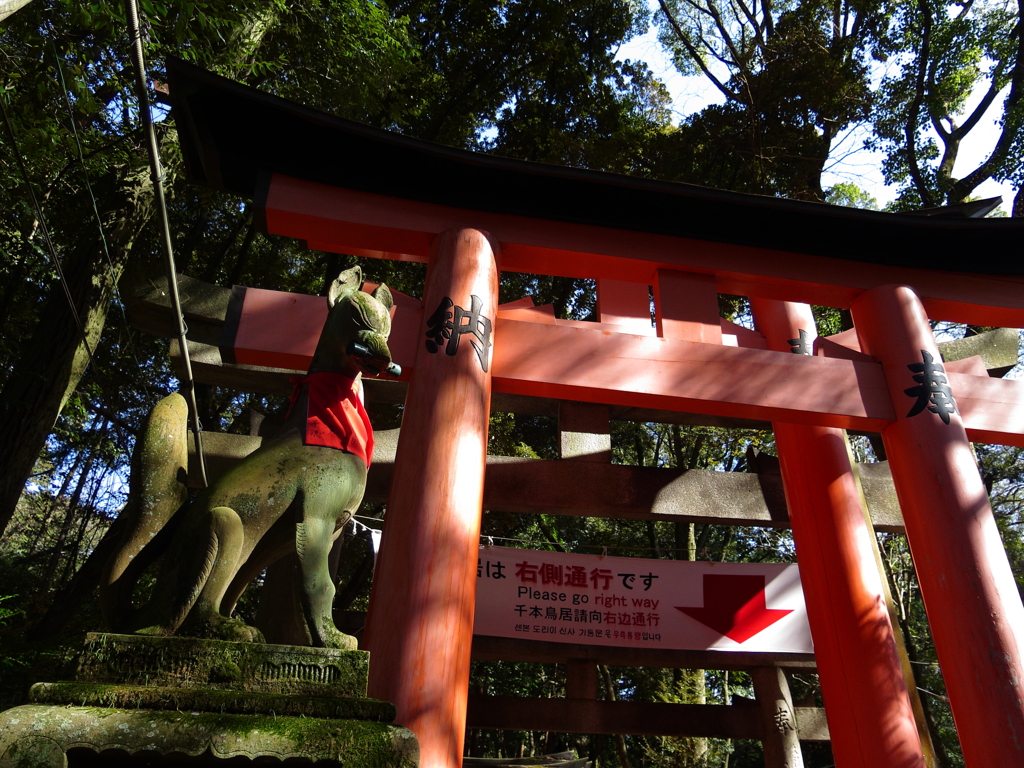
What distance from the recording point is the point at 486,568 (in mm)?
6160

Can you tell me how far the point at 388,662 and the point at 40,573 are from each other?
12991 mm

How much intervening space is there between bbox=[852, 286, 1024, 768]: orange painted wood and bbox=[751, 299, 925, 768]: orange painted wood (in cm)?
66

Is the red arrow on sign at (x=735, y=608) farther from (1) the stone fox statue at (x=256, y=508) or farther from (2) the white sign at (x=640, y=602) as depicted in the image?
(1) the stone fox statue at (x=256, y=508)

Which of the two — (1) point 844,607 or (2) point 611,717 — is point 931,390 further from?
(2) point 611,717

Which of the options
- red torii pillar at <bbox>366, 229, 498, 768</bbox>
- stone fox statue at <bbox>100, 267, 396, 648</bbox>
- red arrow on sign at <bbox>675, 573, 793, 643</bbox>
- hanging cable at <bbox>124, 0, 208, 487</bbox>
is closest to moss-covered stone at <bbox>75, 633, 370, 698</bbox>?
stone fox statue at <bbox>100, 267, 396, 648</bbox>

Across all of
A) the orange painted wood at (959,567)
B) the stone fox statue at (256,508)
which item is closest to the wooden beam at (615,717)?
the orange painted wood at (959,567)

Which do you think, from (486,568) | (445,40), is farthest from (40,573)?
(445,40)

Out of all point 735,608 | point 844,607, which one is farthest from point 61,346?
point 844,607

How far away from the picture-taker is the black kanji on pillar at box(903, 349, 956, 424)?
4.54 metres

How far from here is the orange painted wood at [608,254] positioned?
4.59 metres

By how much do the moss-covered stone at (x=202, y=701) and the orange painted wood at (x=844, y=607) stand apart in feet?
13.8

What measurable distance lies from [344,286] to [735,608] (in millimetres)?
5009

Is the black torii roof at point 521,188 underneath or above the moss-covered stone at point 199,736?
above

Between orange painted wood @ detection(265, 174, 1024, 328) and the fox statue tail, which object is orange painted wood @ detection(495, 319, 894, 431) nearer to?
orange painted wood @ detection(265, 174, 1024, 328)
